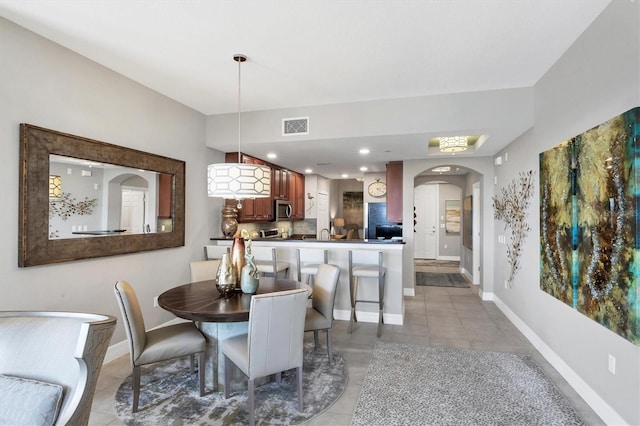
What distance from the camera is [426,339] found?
12.4 feet

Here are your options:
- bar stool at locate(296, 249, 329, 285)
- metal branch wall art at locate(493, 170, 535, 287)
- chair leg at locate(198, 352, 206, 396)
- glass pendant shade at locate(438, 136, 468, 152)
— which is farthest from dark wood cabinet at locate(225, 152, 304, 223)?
metal branch wall art at locate(493, 170, 535, 287)

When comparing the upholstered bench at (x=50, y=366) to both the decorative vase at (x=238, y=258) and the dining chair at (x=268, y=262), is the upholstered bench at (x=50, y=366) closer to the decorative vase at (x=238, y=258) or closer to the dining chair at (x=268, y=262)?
the decorative vase at (x=238, y=258)

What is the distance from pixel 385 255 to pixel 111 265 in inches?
122

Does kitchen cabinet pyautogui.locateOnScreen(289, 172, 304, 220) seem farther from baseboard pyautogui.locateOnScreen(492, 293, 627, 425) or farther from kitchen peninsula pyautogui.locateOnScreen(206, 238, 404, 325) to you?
baseboard pyautogui.locateOnScreen(492, 293, 627, 425)

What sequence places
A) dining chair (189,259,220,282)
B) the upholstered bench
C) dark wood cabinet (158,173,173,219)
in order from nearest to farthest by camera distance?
the upholstered bench → dining chair (189,259,220,282) → dark wood cabinet (158,173,173,219)

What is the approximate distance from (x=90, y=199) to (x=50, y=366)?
1.95 metres

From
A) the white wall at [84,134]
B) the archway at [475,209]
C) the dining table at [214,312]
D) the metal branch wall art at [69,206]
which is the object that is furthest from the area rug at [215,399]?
the archway at [475,209]

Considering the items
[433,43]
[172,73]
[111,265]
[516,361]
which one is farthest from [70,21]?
[516,361]

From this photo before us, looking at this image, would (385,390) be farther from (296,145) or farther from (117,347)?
(296,145)

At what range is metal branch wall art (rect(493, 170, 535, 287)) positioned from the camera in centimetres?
389

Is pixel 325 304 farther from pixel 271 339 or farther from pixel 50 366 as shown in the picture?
pixel 50 366

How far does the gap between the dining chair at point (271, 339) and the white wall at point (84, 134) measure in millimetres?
1605

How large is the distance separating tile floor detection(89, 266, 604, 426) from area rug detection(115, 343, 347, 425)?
0.09 metres

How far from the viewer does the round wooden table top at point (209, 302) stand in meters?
2.23
